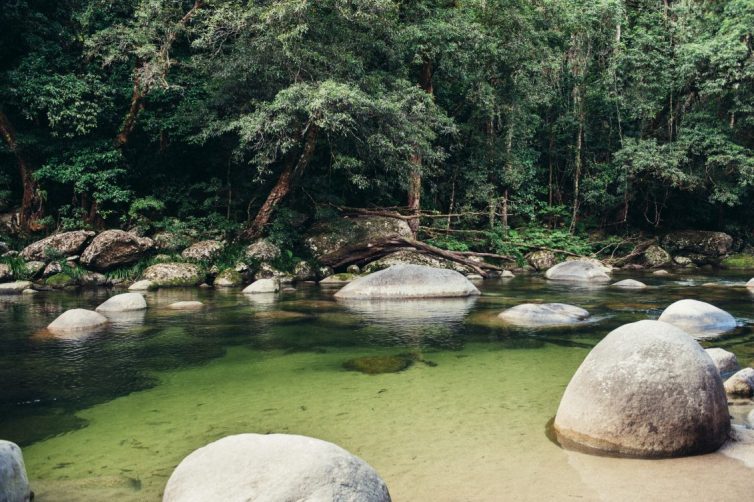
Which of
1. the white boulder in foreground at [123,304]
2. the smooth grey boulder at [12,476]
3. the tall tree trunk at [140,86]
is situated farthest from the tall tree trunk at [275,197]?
the smooth grey boulder at [12,476]

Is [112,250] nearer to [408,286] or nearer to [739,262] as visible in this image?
[408,286]

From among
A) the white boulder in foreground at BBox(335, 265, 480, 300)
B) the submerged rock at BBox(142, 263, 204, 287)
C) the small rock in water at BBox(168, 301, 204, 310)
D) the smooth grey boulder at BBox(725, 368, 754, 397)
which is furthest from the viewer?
the submerged rock at BBox(142, 263, 204, 287)

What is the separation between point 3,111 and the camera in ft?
55.8

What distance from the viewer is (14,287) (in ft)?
44.1

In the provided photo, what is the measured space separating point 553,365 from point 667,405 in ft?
8.06

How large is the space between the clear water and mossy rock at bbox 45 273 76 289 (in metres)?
4.84

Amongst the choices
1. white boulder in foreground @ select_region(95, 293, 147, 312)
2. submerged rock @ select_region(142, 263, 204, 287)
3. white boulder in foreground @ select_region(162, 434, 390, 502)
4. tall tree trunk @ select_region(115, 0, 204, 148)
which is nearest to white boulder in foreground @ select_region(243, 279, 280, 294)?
submerged rock @ select_region(142, 263, 204, 287)

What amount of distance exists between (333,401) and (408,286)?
23.7 feet

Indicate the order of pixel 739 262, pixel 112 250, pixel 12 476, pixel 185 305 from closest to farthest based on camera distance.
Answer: pixel 12 476, pixel 185 305, pixel 112 250, pixel 739 262

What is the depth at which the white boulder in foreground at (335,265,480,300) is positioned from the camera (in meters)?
11.8

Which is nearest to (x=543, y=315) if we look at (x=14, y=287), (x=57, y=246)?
(x=14, y=287)

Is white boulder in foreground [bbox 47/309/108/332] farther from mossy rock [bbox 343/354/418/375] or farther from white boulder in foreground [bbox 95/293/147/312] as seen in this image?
mossy rock [bbox 343/354/418/375]

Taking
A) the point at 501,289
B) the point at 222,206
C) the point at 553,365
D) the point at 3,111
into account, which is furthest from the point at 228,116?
the point at 553,365

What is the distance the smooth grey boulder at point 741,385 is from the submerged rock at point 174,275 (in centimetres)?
1316
